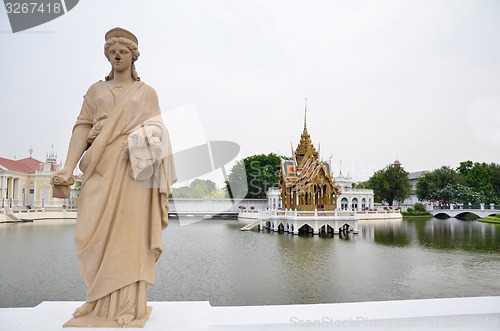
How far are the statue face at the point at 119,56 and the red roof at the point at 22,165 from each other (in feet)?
119

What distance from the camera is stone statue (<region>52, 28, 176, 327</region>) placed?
2.61 metres

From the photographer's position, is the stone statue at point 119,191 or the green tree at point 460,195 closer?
the stone statue at point 119,191

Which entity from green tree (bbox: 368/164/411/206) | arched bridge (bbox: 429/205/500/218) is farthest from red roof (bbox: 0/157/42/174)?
arched bridge (bbox: 429/205/500/218)

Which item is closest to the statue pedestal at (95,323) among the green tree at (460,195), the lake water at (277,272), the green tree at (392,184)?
the lake water at (277,272)

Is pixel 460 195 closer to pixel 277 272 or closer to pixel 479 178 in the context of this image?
pixel 479 178

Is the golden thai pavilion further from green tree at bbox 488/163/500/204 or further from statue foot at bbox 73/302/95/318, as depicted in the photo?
green tree at bbox 488/163/500/204

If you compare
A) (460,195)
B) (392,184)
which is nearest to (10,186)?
(392,184)

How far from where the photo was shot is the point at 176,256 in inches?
480

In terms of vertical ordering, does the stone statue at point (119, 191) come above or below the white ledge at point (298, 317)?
above

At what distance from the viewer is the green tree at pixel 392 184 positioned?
43000mm

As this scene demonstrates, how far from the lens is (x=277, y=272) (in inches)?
383

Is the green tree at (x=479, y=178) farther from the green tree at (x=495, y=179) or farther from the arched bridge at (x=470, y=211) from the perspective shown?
the arched bridge at (x=470, y=211)

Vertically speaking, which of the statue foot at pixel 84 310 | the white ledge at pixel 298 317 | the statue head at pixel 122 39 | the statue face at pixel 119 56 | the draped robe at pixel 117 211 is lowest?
the white ledge at pixel 298 317

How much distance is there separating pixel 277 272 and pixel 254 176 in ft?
102
